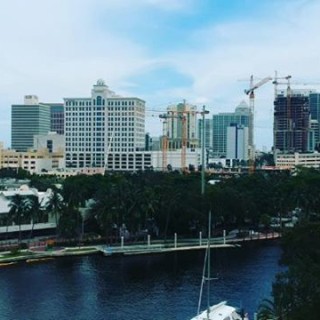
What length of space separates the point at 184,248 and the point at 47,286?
19599mm

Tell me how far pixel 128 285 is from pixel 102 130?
136 m

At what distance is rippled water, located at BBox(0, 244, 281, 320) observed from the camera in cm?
3891

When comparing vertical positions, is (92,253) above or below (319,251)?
below

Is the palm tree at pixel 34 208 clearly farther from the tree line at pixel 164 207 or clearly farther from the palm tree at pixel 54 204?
the palm tree at pixel 54 204

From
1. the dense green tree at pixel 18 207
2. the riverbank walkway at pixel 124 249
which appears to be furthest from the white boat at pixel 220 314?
the dense green tree at pixel 18 207

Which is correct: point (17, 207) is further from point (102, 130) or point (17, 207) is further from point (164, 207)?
point (102, 130)

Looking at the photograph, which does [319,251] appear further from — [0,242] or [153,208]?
[0,242]

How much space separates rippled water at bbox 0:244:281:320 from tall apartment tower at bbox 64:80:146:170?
120916 millimetres

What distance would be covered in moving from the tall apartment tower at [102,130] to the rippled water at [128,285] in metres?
121

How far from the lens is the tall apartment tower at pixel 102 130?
7003 inches

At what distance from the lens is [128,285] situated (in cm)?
4559

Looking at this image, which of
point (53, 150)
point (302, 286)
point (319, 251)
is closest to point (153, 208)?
point (319, 251)

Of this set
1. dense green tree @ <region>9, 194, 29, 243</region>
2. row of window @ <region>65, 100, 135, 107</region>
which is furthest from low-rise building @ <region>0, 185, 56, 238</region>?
row of window @ <region>65, 100, 135, 107</region>

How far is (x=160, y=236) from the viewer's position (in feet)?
219
